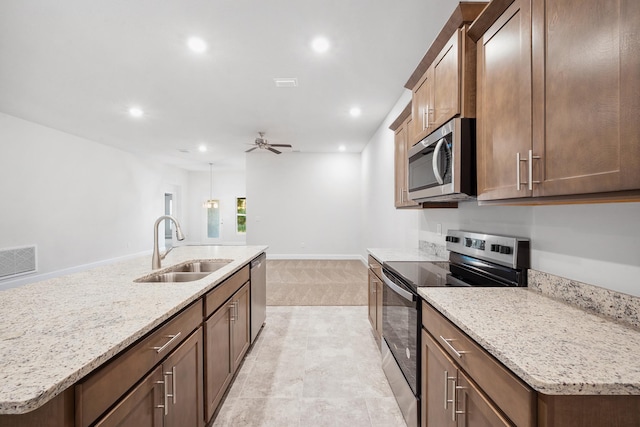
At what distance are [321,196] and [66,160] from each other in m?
5.50

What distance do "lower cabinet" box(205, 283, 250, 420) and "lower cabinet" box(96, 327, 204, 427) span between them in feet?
0.35

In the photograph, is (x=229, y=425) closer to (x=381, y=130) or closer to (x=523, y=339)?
(x=523, y=339)

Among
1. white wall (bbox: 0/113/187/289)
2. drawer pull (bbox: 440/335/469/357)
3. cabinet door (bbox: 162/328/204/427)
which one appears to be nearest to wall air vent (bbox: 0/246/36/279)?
white wall (bbox: 0/113/187/289)

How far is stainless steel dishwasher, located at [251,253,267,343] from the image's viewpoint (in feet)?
8.49

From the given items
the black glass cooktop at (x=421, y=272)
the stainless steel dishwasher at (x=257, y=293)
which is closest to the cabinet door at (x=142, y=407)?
the black glass cooktop at (x=421, y=272)

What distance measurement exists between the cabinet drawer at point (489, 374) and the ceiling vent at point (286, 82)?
3028 millimetres

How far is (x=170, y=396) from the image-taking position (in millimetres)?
1165

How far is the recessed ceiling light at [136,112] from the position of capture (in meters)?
4.34

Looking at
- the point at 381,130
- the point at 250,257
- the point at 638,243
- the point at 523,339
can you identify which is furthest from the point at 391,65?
the point at 523,339

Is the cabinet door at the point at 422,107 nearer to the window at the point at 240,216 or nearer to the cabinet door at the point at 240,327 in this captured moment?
the cabinet door at the point at 240,327

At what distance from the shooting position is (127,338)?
2.93 feet

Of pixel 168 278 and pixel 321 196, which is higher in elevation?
pixel 321 196

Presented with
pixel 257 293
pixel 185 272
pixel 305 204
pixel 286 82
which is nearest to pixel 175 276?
pixel 185 272

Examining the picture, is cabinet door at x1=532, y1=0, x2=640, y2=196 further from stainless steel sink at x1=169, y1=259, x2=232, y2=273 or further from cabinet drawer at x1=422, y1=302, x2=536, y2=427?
stainless steel sink at x1=169, y1=259, x2=232, y2=273
